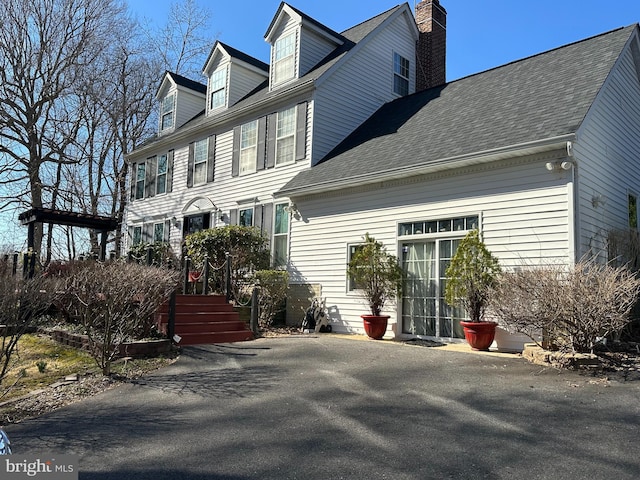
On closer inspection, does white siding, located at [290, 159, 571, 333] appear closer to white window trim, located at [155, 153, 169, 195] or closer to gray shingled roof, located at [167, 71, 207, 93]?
white window trim, located at [155, 153, 169, 195]

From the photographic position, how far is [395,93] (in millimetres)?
16172

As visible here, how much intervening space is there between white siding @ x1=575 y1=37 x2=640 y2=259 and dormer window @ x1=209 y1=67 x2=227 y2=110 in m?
12.2

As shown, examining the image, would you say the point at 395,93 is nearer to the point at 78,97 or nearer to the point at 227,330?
the point at 227,330

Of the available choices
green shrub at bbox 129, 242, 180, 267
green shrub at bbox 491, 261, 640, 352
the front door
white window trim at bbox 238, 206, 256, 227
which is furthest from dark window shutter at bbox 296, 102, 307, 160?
green shrub at bbox 491, 261, 640, 352

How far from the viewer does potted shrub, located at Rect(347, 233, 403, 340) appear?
9977 millimetres

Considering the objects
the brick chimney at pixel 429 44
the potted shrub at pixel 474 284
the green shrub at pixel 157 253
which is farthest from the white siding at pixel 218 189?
the potted shrub at pixel 474 284

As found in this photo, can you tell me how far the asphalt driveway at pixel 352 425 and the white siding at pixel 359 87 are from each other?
8.28 metres

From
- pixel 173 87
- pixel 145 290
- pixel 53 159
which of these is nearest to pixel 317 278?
pixel 145 290

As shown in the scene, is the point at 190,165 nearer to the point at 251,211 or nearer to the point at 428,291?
the point at 251,211

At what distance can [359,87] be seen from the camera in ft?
48.4

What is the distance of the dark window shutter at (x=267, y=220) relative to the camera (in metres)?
13.9

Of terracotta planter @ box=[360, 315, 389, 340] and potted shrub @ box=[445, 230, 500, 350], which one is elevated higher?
potted shrub @ box=[445, 230, 500, 350]

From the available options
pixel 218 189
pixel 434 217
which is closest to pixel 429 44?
pixel 218 189

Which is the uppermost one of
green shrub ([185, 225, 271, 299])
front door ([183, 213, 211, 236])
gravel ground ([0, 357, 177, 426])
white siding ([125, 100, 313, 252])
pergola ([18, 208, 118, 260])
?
white siding ([125, 100, 313, 252])
